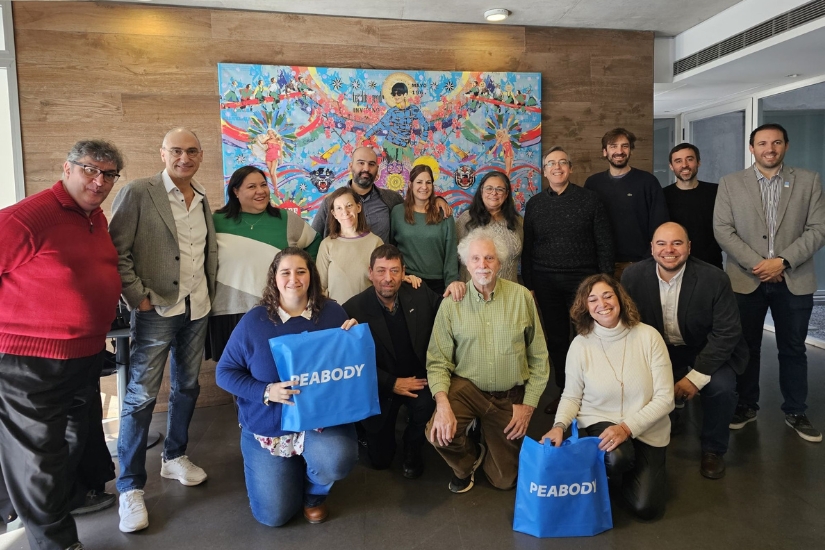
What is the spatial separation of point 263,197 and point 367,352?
3.57 feet

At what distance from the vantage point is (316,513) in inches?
94.0

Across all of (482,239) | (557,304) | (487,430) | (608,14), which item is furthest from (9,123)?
(608,14)

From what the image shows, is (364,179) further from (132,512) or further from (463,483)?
(132,512)

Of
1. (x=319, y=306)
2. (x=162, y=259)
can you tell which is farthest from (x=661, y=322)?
(x=162, y=259)

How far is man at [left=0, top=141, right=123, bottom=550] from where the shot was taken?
6.33ft

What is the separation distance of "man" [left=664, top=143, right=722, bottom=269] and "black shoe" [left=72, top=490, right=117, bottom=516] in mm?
3413

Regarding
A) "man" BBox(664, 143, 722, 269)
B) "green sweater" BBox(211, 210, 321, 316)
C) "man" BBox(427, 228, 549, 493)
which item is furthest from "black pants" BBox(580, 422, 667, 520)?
"green sweater" BBox(211, 210, 321, 316)

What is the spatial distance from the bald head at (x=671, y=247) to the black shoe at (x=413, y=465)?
1541 millimetres

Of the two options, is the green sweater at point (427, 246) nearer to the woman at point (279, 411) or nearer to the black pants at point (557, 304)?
the black pants at point (557, 304)

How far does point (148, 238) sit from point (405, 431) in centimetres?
151

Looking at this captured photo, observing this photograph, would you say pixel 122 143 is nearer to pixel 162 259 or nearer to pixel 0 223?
pixel 162 259

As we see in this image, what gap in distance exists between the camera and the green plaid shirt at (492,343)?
8.59 ft

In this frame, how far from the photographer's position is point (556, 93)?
433 cm

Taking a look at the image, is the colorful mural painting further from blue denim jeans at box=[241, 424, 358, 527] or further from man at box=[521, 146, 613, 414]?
blue denim jeans at box=[241, 424, 358, 527]
